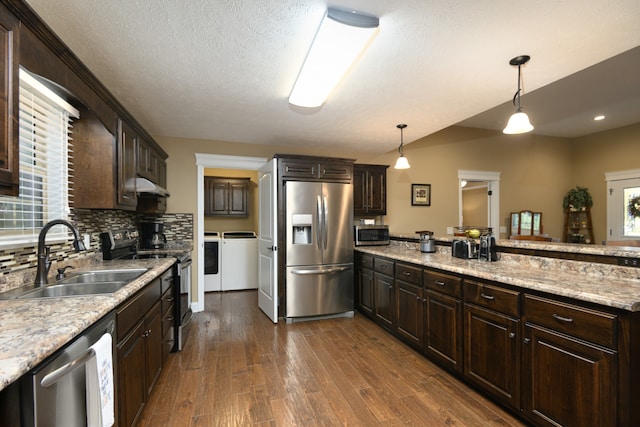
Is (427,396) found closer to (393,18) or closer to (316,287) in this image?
(316,287)

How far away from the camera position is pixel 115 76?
233 cm

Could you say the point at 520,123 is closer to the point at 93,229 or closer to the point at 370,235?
the point at 370,235

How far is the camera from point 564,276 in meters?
1.97

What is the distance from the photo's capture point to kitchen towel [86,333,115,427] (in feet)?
3.87

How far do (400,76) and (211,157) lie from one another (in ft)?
9.62

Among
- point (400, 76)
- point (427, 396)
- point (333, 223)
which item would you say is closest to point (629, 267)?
point (427, 396)

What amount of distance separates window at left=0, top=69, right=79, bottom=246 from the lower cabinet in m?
0.76

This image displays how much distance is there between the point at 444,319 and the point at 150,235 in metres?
3.55

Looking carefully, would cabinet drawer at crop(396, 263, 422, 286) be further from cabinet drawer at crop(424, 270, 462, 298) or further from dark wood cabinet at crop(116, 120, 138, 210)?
dark wood cabinet at crop(116, 120, 138, 210)

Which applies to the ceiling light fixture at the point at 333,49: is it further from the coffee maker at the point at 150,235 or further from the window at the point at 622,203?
the window at the point at 622,203

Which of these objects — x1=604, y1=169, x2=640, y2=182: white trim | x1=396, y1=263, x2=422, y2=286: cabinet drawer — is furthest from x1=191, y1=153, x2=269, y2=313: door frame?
x1=604, y1=169, x2=640, y2=182: white trim

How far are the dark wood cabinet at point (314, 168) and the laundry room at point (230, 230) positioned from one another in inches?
83.4

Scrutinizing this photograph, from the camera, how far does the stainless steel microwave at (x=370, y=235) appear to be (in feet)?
13.9

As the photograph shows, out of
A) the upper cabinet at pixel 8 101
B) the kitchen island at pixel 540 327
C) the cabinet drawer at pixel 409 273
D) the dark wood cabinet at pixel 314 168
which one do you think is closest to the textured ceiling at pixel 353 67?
the upper cabinet at pixel 8 101
